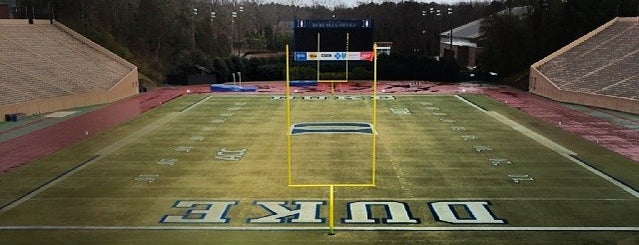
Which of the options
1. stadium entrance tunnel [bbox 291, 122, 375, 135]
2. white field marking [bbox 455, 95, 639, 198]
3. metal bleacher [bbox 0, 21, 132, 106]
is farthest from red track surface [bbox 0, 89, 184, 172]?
white field marking [bbox 455, 95, 639, 198]

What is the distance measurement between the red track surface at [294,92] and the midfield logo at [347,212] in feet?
27.1

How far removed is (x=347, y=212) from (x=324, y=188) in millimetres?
2211

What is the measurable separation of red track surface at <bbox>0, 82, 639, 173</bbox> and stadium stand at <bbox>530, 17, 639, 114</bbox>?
1.52 meters

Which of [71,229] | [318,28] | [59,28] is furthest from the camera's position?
[59,28]

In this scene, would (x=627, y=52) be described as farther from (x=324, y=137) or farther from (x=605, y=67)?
(x=324, y=137)

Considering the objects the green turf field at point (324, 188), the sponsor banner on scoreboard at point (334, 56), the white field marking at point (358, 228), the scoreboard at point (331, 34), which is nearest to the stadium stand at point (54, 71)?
the green turf field at point (324, 188)

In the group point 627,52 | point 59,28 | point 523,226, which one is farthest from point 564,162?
point 59,28

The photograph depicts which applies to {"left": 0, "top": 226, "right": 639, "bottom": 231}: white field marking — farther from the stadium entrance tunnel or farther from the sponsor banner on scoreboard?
the sponsor banner on scoreboard

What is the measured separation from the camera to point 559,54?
43094 millimetres

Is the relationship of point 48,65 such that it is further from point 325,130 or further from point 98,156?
point 325,130

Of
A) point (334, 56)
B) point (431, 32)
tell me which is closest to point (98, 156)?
point (334, 56)

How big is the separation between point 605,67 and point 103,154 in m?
32.3

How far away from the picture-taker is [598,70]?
124 ft

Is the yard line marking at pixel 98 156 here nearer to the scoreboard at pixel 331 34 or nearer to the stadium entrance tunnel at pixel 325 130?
the stadium entrance tunnel at pixel 325 130
